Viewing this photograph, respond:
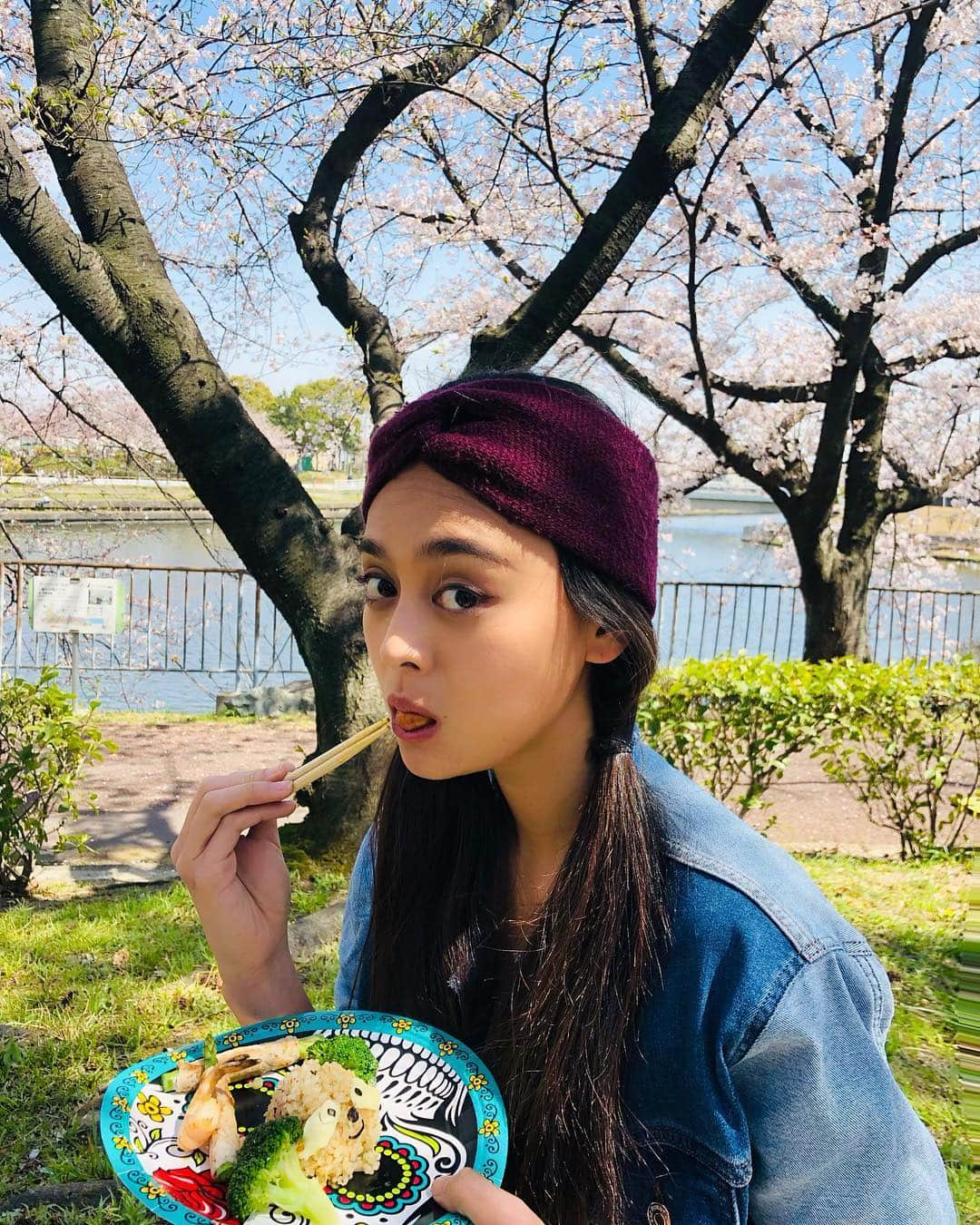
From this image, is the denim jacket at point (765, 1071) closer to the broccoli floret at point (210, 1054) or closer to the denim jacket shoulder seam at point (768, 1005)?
the denim jacket shoulder seam at point (768, 1005)

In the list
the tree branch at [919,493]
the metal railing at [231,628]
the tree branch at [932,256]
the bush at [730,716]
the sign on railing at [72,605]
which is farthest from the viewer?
the metal railing at [231,628]

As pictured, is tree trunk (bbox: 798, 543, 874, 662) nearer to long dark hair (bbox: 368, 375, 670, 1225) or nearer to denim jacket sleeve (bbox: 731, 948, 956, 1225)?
long dark hair (bbox: 368, 375, 670, 1225)

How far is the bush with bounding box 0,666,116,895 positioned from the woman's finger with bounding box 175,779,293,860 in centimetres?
363

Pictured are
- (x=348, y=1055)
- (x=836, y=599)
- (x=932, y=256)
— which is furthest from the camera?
(x=836, y=599)

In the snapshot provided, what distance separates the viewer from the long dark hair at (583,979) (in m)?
1.32

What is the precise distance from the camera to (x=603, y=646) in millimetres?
1411

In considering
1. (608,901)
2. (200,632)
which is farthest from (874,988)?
(200,632)

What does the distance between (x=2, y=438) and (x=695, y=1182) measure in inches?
449

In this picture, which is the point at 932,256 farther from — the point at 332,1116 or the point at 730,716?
the point at 332,1116

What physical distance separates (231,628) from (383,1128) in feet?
46.8

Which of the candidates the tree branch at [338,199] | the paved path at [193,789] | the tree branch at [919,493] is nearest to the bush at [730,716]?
the paved path at [193,789]

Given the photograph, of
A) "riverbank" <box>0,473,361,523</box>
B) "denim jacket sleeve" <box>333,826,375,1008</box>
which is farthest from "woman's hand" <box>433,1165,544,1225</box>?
"riverbank" <box>0,473,361,523</box>

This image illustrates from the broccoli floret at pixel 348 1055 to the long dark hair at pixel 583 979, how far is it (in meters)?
0.20

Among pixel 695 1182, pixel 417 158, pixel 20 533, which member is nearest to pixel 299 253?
pixel 417 158
